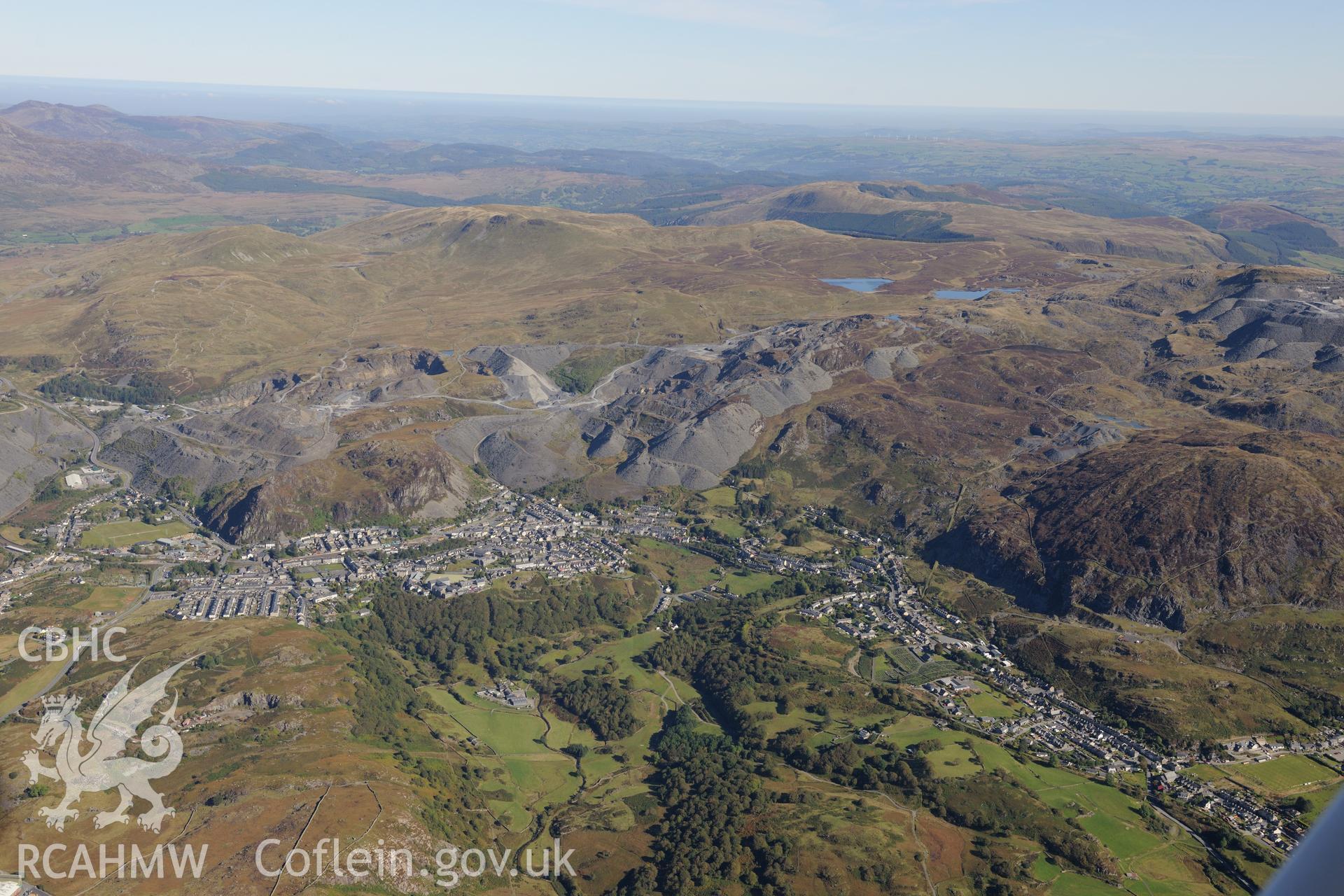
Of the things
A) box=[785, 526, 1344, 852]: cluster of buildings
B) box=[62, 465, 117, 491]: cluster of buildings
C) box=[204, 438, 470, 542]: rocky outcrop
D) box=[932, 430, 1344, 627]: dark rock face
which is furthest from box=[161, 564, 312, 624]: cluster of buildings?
box=[932, 430, 1344, 627]: dark rock face

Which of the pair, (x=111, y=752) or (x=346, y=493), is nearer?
(x=111, y=752)

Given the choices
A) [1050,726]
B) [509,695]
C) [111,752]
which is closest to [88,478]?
[111,752]

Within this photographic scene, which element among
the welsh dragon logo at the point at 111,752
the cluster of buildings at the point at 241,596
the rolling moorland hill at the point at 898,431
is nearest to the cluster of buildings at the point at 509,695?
the cluster of buildings at the point at 241,596

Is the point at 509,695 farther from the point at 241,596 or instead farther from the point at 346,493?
the point at 346,493

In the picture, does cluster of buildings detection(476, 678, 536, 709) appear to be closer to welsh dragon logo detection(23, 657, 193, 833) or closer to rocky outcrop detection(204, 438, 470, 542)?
Answer: welsh dragon logo detection(23, 657, 193, 833)

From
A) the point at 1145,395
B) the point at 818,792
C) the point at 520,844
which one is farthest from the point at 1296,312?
the point at 520,844

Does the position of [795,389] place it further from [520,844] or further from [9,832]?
[9,832]

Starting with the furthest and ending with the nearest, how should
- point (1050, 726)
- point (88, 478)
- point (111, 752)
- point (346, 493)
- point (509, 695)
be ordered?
1. point (88, 478)
2. point (346, 493)
3. point (509, 695)
4. point (1050, 726)
5. point (111, 752)

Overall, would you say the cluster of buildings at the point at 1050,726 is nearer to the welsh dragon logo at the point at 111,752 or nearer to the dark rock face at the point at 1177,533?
the dark rock face at the point at 1177,533
